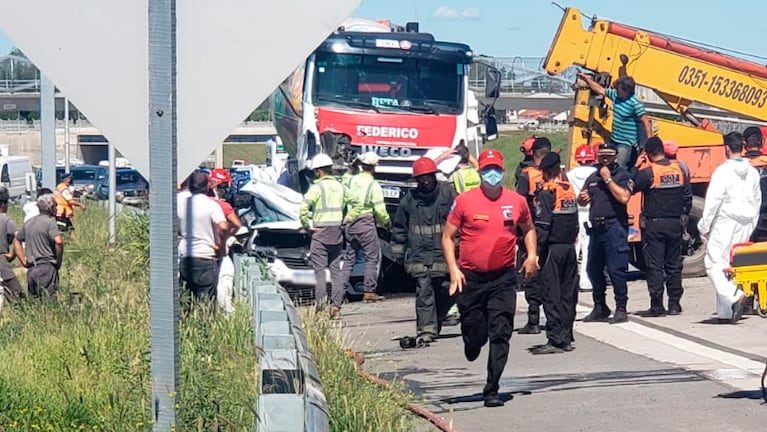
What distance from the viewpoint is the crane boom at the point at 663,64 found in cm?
1747

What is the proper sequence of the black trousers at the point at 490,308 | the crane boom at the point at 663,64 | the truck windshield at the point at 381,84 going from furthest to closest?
1. the truck windshield at the point at 381,84
2. the crane boom at the point at 663,64
3. the black trousers at the point at 490,308

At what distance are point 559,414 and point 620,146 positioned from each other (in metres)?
8.47

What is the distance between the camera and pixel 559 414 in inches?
328

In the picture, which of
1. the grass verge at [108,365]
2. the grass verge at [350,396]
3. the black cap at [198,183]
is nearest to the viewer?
the grass verge at [108,365]

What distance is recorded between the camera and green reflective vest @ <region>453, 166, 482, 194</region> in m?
13.6

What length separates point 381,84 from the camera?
18547mm

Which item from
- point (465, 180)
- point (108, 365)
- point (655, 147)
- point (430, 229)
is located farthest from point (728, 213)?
point (108, 365)

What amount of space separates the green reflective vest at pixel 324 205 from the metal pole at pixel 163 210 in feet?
31.6

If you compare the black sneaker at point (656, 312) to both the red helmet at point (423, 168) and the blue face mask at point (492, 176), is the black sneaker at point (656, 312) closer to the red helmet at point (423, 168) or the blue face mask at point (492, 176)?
the red helmet at point (423, 168)

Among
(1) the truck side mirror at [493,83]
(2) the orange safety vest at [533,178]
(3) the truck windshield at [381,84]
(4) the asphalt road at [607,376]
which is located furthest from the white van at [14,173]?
(2) the orange safety vest at [533,178]

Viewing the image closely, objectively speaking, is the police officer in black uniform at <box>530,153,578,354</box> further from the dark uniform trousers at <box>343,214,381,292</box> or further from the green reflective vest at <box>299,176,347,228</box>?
the dark uniform trousers at <box>343,214,381,292</box>

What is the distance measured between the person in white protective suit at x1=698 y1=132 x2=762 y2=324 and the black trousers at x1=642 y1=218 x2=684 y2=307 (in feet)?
2.13

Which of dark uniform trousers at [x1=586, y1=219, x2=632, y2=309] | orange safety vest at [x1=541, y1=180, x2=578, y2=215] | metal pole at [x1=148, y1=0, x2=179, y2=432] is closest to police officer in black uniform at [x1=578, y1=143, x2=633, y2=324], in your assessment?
dark uniform trousers at [x1=586, y1=219, x2=632, y2=309]

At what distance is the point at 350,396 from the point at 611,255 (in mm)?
6379
